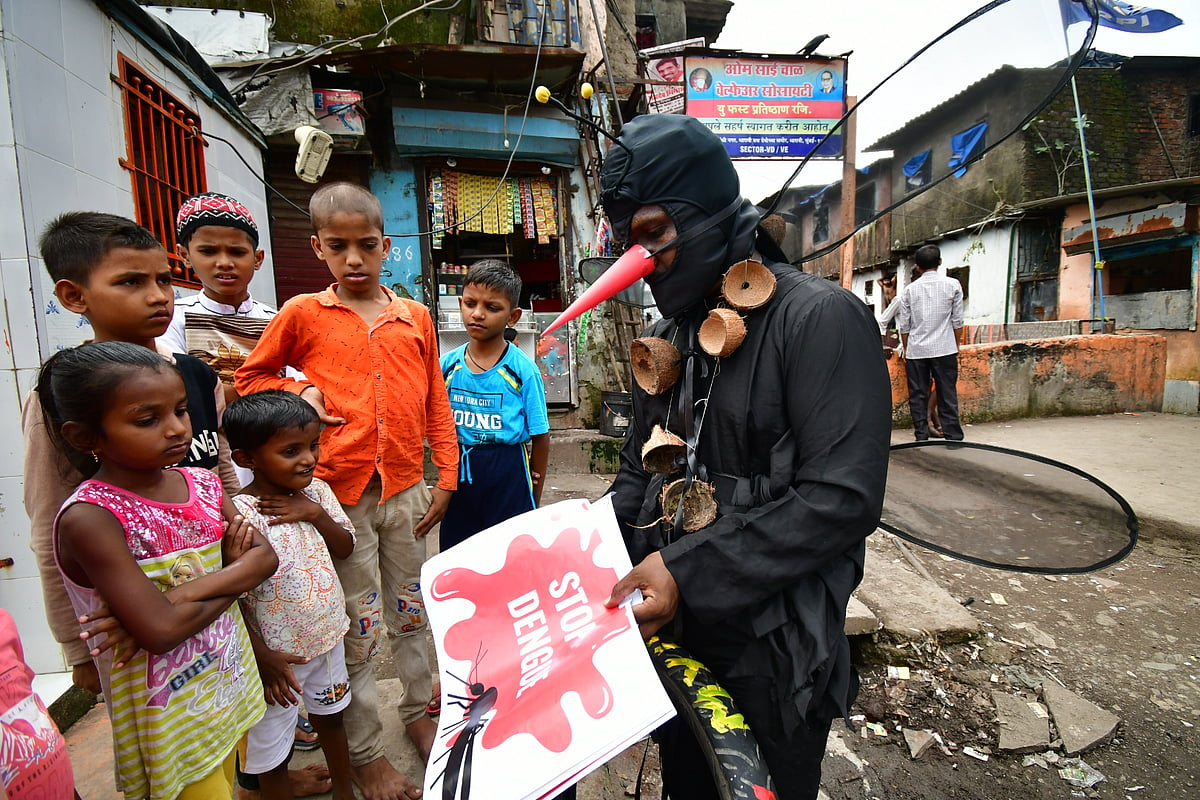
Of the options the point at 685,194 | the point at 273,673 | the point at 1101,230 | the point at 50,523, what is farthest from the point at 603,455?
the point at 1101,230

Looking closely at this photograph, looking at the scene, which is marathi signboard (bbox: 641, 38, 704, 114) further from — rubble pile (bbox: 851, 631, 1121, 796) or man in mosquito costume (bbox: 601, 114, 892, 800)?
man in mosquito costume (bbox: 601, 114, 892, 800)

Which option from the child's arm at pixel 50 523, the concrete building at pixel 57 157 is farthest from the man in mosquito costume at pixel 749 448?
the concrete building at pixel 57 157

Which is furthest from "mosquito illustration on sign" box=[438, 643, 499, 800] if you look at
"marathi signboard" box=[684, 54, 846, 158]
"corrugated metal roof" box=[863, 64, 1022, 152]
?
"marathi signboard" box=[684, 54, 846, 158]

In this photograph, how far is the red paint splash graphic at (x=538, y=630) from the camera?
0.94 meters

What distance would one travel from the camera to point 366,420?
194 centimetres

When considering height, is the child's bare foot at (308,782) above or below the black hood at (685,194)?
below

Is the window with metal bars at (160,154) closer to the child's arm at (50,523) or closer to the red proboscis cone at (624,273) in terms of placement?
the child's arm at (50,523)

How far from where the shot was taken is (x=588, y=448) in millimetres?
6055

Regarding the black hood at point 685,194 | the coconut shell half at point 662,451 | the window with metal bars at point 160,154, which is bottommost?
the coconut shell half at point 662,451

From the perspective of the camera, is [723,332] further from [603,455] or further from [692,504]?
[603,455]

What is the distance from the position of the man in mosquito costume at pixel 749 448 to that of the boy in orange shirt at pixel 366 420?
108cm

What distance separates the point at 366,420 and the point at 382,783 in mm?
1195

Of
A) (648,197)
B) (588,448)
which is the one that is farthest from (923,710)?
(588,448)

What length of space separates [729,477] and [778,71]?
8.05 m
